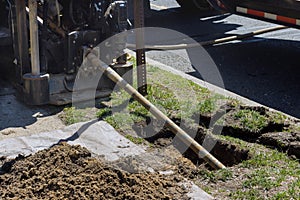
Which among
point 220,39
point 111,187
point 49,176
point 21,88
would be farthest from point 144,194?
point 220,39

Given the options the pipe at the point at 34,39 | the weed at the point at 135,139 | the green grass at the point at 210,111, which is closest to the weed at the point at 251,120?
the green grass at the point at 210,111

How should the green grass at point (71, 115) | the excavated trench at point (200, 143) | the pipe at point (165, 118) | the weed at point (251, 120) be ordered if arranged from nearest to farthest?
the pipe at point (165, 118)
the excavated trench at point (200, 143)
the weed at point (251, 120)
the green grass at point (71, 115)

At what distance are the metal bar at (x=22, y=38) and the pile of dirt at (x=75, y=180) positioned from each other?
1850 mm

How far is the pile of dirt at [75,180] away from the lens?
4207 millimetres

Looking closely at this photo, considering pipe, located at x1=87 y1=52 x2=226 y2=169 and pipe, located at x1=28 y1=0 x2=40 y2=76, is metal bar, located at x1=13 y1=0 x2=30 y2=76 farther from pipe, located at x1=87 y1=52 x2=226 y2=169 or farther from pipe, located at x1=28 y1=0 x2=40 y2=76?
pipe, located at x1=87 y1=52 x2=226 y2=169

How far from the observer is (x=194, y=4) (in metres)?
11.9

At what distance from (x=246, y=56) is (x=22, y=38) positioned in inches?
151

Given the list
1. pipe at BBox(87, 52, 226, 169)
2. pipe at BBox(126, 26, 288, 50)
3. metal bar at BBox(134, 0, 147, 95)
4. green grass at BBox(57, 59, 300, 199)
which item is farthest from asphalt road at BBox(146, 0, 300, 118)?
pipe at BBox(87, 52, 226, 169)

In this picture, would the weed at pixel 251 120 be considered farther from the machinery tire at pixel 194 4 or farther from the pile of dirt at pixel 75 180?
the machinery tire at pixel 194 4

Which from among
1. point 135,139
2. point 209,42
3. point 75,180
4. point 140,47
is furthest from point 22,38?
point 209,42

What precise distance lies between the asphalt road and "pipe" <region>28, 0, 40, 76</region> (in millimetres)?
2429

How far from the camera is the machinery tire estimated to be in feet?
38.5

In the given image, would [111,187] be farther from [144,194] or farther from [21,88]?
[21,88]

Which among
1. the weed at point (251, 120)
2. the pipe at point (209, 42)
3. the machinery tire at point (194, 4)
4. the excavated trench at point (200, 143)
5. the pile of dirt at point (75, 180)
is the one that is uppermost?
the machinery tire at point (194, 4)
